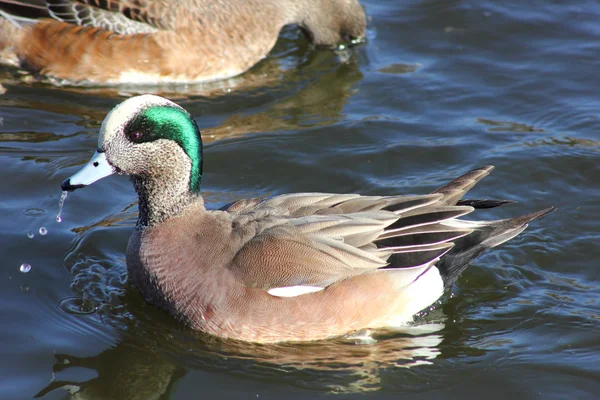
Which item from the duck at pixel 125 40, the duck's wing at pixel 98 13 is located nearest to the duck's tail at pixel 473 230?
the duck at pixel 125 40

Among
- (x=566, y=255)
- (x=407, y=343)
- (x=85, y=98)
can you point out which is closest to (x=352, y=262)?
(x=407, y=343)

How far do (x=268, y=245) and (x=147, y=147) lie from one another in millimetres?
827

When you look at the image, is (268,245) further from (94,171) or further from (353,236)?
(94,171)

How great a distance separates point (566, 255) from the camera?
5633 millimetres

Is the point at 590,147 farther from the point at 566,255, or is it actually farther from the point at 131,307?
the point at 131,307

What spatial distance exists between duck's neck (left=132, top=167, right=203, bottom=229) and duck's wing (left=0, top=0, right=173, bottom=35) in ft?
9.55

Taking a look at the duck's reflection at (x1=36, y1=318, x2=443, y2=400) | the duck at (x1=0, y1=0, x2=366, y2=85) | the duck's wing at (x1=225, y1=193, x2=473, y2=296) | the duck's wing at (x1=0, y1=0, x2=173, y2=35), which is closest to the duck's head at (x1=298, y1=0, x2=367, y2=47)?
the duck at (x1=0, y1=0, x2=366, y2=85)

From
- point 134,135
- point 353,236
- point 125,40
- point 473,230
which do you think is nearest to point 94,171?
point 134,135

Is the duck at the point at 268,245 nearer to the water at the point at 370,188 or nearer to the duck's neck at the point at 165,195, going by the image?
the duck's neck at the point at 165,195

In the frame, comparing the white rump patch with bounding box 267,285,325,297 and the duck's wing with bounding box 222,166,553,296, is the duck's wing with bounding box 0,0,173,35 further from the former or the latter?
the white rump patch with bounding box 267,285,325,297

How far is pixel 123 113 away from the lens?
184 inches

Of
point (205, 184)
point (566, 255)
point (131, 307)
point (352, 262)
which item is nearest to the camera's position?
point (352, 262)

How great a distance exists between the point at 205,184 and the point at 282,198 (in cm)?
144

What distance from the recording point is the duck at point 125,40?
7.45 metres
